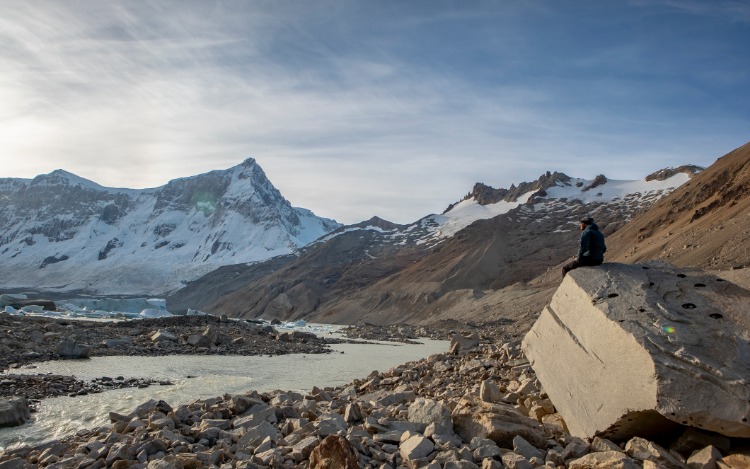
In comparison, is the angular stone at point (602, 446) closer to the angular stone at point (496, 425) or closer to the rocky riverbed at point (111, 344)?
the angular stone at point (496, 425)

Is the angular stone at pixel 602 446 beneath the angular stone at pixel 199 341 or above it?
above

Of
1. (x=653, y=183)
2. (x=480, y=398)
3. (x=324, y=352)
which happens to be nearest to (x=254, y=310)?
(x=324, y=352)

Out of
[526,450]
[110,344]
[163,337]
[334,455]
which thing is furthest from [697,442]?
[163,337]

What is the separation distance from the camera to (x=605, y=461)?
507 centimetres

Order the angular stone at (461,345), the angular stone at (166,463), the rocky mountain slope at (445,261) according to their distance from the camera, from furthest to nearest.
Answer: the rocky mountain slope at (445,261), the angular stone at (461,345), the angular stone at (166,463)

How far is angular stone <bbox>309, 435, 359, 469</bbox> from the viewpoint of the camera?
A: 5266 millimetres

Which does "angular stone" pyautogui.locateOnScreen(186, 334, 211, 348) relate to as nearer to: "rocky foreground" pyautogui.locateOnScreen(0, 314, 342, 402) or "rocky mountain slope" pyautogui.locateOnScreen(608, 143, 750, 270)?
"rocky foreground" pyautogui.locateOnScreen(0, 314, 342, 402)

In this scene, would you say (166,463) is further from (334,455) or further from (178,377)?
(178,377)

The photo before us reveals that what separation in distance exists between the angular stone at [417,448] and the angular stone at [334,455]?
59cm

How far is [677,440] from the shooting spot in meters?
5.49

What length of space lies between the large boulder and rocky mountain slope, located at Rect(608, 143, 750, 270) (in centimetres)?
2716

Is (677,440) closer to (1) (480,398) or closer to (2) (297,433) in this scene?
(1) (480,398)

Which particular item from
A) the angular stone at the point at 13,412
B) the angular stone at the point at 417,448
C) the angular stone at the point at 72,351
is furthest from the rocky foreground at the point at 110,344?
the angular stone at the point at 417,448

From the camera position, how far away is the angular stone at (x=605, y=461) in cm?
491
